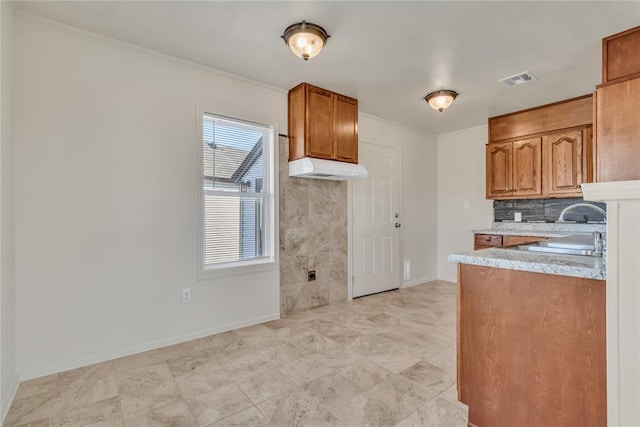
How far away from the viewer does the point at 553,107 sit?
3.84 metres

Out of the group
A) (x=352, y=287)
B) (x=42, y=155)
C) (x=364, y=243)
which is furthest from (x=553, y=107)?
(x=42, y=155)

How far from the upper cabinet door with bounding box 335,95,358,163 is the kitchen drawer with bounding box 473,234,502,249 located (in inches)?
78.1

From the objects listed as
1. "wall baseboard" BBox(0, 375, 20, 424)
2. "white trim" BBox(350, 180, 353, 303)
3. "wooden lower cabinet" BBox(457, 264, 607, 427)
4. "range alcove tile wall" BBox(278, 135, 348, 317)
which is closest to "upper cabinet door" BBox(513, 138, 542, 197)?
"white trim" BBox(350, 180, 353, 303)

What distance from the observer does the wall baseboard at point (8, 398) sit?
5.76 ft

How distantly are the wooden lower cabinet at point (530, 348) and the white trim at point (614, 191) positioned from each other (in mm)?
401

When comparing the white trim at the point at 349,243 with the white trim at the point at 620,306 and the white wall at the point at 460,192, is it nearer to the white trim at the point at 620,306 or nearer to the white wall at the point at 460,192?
the white wall at the point at 460,192

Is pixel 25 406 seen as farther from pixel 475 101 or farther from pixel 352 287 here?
pixel 475 101

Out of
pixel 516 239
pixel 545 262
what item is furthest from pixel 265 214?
pixel 516 239

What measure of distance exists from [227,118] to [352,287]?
262 centimetres

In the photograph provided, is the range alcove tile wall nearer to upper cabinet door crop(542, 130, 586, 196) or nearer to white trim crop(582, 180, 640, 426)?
upper cabinet door crop(542, 130, 586, 196)

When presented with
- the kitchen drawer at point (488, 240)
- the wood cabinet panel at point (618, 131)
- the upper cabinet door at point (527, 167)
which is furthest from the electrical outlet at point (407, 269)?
the wood cabinet panel at point (618, 131)

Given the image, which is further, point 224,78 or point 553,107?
point 553,107

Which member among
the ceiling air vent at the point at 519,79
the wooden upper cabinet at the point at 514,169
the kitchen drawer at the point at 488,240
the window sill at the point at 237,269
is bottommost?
the window sill at the point at 237,269

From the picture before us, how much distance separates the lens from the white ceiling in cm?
208
